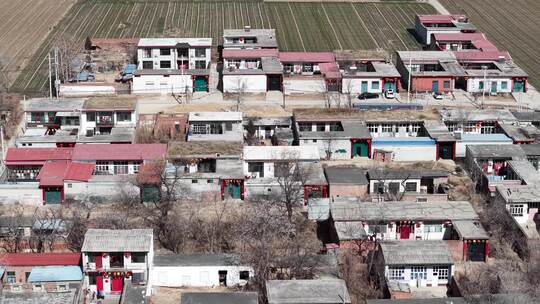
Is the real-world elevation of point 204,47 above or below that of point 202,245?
above

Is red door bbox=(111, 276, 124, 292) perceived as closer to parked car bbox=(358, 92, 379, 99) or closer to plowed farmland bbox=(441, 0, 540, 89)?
parked car bbox=(358, 92, 379, 99)

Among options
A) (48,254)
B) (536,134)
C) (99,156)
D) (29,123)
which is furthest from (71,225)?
(536,134)

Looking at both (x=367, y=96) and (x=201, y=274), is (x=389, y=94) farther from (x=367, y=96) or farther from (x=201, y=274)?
(x=201, y=274)

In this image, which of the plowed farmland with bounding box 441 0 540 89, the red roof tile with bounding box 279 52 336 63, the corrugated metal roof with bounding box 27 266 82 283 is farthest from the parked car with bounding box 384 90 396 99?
the corrugated metal roof with bounding box 27 266 82 283

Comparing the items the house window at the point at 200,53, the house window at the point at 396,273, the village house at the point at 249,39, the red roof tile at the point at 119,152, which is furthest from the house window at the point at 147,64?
the house window at the point at 396,273

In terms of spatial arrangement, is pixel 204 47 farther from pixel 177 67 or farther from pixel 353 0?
pixel 353 0

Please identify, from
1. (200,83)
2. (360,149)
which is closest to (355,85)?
(200,83)
